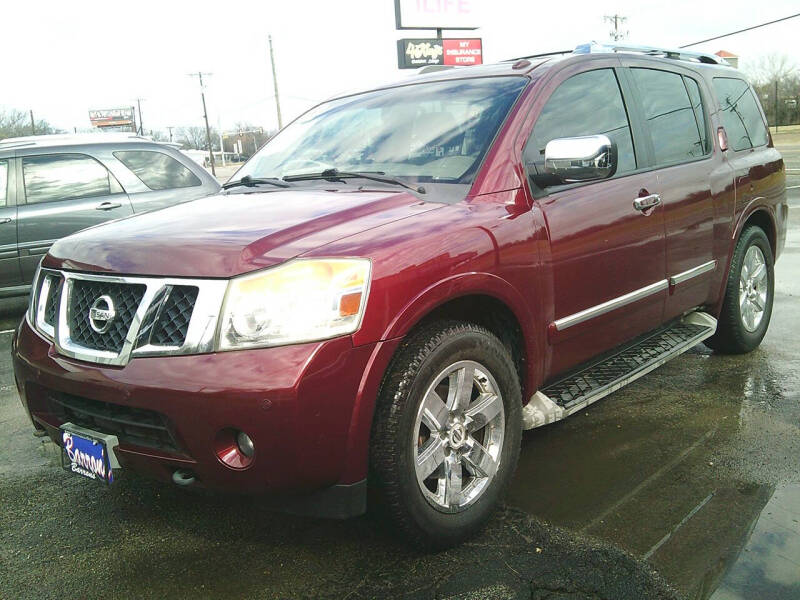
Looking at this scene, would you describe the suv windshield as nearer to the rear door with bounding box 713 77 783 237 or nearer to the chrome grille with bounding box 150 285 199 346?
the chrome grille with bounding box 150 285 199 346

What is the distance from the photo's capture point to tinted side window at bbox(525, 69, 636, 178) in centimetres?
337

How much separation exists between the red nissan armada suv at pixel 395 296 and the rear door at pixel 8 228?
3.88 m

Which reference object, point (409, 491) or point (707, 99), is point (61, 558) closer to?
point (409, 491)

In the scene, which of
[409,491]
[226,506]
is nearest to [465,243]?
[409,491]

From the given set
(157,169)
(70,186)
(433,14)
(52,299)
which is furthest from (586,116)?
(433,14)

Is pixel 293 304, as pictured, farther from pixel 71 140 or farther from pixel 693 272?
pixel 71 140

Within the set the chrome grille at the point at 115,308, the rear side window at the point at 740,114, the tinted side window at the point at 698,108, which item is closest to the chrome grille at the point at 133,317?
the chrome grille at the point at 115,308

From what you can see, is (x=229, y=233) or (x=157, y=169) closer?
(x=229, y=233)

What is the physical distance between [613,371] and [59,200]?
5583mm

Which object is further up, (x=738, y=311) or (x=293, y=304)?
(x=293, y=304)

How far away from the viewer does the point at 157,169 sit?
7.54 metres

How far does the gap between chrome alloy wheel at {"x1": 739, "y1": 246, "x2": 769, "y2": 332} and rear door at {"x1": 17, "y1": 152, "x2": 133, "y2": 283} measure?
5342 mm

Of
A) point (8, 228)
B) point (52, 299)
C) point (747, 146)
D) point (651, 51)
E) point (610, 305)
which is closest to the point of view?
point (52, 299)

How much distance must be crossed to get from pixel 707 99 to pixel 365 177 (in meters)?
2.52
